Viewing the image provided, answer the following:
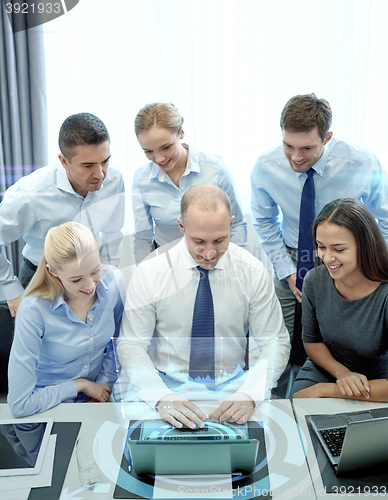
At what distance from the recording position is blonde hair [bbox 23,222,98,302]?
1169mm

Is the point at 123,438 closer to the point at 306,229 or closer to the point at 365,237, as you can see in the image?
the point at 365,237

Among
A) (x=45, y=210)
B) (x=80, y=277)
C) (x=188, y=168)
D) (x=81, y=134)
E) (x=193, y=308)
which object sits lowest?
(x=193, y=308)

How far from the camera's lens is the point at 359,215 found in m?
1.18

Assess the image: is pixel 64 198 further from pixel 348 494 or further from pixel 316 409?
pixel 348 494

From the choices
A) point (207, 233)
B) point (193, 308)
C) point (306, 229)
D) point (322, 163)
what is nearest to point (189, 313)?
point (193, 308)

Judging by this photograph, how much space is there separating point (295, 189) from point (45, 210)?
2.82 ft

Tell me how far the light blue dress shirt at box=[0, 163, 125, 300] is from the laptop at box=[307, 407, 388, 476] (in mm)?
850

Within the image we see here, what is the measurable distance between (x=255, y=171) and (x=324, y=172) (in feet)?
0.81

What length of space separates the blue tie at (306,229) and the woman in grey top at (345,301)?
283mm

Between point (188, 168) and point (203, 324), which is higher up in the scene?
point (188, 168)

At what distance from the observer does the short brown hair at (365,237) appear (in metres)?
1.17

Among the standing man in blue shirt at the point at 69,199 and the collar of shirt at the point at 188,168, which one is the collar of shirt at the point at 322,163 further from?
the standing man in blue shirt at the point at 69,199

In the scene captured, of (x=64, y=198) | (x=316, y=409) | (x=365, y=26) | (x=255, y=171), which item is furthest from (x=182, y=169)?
(x=365, y=26)

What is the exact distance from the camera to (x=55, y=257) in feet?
3.84
